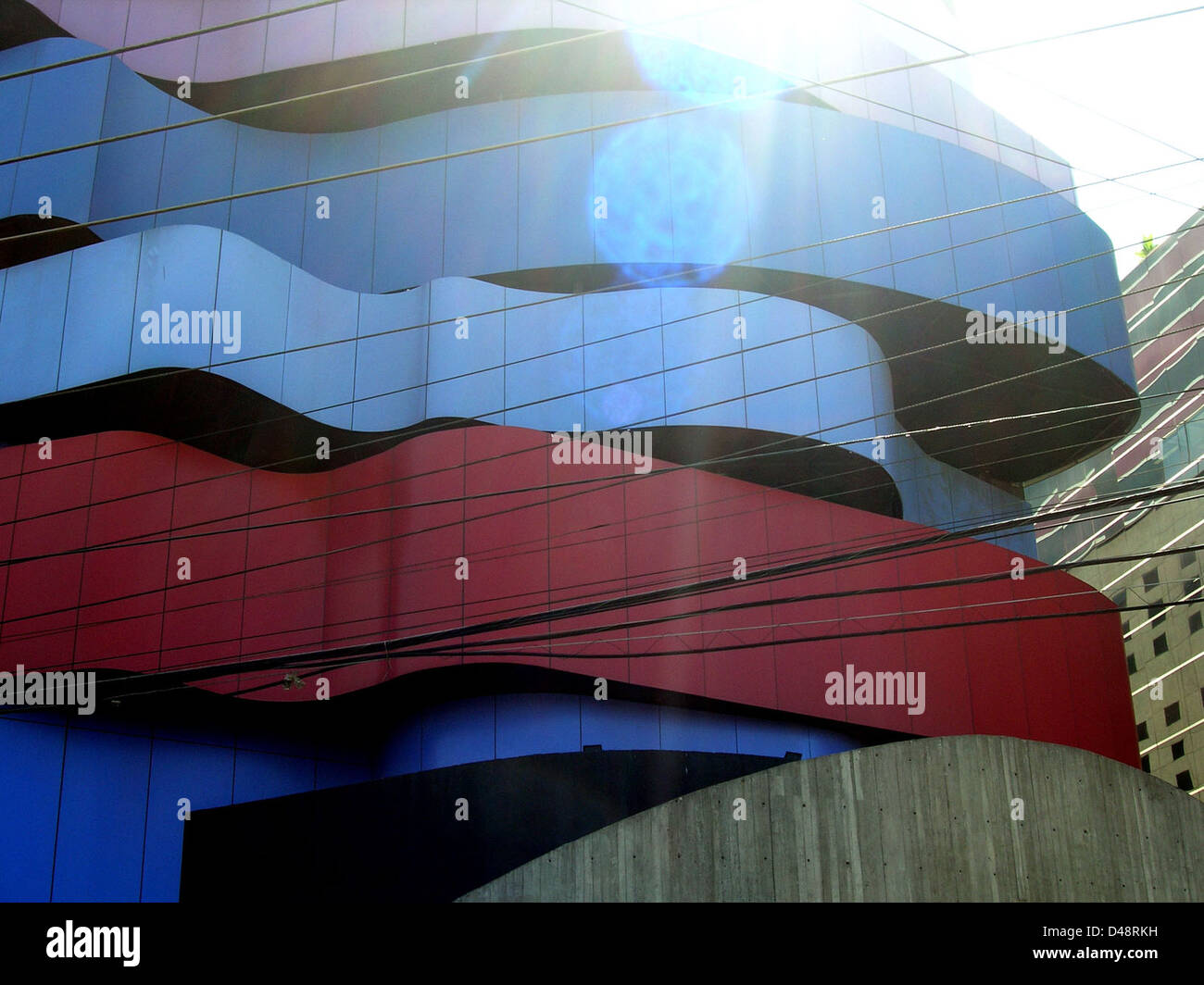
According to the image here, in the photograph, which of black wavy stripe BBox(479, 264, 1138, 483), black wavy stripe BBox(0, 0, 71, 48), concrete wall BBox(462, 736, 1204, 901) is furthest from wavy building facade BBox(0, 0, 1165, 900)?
concrete wall BBox(462, 736, 1204, 901)

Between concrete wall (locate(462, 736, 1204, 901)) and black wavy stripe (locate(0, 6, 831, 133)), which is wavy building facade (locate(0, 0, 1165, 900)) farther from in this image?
concrete wall (locate(462, 736, 1204, 901))

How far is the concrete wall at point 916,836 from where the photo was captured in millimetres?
11016

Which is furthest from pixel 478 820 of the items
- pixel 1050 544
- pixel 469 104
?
pixel 1050 544

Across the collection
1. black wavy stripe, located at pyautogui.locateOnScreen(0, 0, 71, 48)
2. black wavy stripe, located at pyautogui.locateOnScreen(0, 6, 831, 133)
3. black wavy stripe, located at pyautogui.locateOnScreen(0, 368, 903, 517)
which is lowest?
black wavy stripe, located at pyautogui.locateOnScreen(0, 368, 903, 517)

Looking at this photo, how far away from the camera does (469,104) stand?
76.9ft

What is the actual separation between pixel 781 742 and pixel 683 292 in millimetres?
8666

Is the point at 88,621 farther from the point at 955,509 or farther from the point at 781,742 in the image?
the point at 955,509

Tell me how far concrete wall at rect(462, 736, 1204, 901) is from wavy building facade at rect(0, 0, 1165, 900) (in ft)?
12.9

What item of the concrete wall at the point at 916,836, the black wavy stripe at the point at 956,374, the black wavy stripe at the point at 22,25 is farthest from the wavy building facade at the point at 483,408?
the concrete wall at the point at 916,836

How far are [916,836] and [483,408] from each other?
11.8 m

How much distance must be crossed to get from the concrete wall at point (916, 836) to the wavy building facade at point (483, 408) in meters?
3.92

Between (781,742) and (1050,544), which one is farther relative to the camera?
(1050,544)

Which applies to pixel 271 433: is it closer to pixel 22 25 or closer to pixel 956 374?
pixel 22 25

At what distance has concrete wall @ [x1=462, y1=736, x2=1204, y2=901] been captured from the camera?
1102 centimetres
